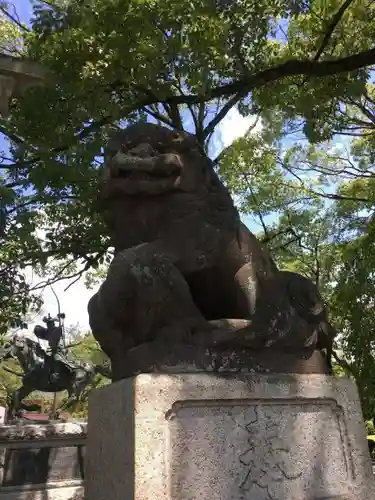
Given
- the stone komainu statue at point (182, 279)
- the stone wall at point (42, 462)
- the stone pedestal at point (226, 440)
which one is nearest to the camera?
the stone pedestal at point (226, 440)

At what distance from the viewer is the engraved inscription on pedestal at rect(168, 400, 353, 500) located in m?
2.16

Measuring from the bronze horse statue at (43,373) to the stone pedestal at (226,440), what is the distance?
26.5 ft

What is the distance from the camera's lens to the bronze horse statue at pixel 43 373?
10.3m

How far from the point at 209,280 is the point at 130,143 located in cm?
96

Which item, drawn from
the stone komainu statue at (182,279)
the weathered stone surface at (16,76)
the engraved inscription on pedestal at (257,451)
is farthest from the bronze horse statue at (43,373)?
the engraved inscription on pedestal at (257,451)

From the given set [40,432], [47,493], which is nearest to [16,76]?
[40,432]

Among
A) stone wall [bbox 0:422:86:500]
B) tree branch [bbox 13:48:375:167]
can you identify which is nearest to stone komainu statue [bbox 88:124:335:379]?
tree branch [bbox 13:48:375:167]

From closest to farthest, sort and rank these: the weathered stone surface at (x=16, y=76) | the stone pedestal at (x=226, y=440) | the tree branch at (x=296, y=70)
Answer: the stone pedestal at (x=226, y=440), the tree branch at (x=296, y=70), the weathered stone surface at (x=16, y=76)

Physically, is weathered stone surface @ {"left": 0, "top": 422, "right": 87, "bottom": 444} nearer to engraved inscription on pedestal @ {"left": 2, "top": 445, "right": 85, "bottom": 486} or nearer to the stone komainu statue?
engraved inscription on pedestal @ {"left": 2, "top": 445, "right": 85, "bottom": 486}

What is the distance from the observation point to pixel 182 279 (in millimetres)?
2523

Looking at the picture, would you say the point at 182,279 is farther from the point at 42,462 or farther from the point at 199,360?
the point at 42,462

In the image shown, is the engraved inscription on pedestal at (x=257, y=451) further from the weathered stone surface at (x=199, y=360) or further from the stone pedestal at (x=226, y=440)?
the weathered stone surface at (x=199, y=360)

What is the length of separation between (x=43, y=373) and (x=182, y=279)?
877cm

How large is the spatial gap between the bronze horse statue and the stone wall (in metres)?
2.84
